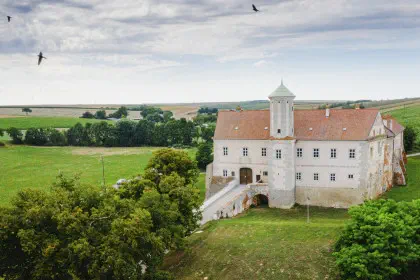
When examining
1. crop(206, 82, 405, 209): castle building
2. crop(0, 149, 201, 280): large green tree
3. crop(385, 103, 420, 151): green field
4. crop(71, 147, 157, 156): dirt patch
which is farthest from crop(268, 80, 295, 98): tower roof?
crop(71, 147, 157, 156): dirt patch

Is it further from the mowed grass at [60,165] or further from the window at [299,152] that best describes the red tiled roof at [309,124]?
the mowed grass at [60,165]

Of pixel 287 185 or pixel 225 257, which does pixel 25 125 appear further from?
pixel 225 257

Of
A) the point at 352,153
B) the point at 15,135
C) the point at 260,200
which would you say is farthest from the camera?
the point at 15,135

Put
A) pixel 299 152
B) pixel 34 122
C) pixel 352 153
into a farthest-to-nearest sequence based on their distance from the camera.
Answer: pixel 34 122
pixel 299 152
pixel 352 153

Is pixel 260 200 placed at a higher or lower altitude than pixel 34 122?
lower

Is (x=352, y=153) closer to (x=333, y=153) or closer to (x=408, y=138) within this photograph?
(x=333, y=153)

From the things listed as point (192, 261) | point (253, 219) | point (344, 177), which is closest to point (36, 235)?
point (192, 261)

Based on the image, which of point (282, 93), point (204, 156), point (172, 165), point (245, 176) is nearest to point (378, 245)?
point (172, 165)

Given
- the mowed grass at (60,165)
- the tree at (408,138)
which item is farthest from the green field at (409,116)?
the mowed grass at (60,165)
